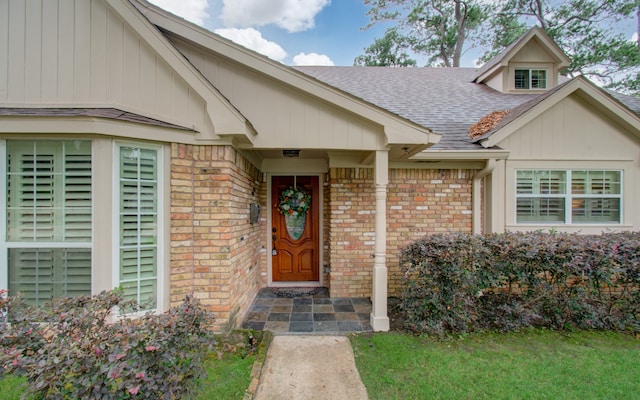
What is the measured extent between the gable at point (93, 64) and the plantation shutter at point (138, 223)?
0.61m

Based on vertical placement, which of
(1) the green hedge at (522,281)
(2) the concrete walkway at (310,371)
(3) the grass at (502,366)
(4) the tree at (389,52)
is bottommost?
(2) the concrete walkway at (310,371)

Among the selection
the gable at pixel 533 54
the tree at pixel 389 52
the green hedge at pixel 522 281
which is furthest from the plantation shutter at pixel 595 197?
the tree at pixel 389 52

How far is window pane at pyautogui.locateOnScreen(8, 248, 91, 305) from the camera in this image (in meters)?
2.94

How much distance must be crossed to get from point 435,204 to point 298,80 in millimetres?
3180

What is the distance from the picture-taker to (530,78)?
7.35 meters

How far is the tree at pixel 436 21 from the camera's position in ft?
47.3

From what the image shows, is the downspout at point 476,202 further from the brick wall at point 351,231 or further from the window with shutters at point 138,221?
the window with shutters at point 138,221

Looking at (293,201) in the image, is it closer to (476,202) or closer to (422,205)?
(422,205)

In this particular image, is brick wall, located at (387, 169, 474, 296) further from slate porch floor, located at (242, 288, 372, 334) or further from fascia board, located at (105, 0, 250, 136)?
fascia board, located at (105, 0, 250, 136)

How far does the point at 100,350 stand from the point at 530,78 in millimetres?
9965

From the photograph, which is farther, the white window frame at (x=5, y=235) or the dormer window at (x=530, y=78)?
the dormer window at (x=530, y=78)

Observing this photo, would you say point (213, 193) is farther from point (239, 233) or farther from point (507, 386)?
point (507, 386)

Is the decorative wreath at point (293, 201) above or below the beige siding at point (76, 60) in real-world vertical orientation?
below

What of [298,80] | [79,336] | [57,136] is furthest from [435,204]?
[57,136]
